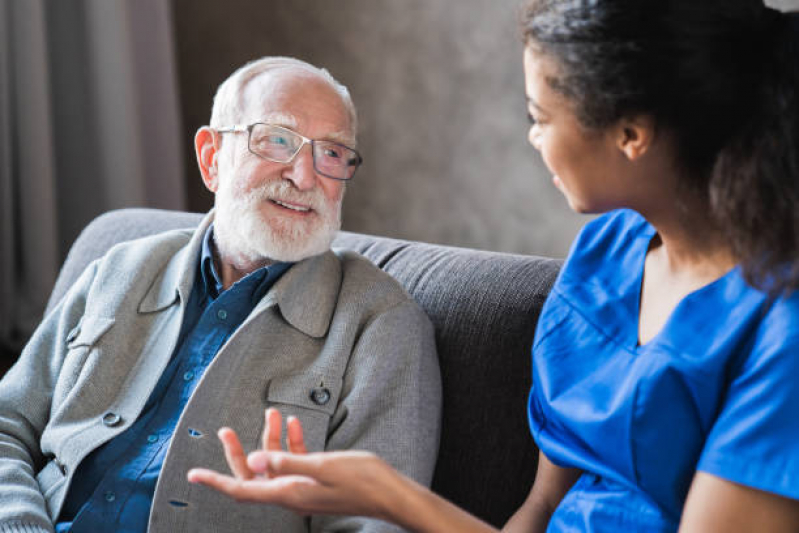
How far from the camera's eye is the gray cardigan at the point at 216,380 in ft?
4.31

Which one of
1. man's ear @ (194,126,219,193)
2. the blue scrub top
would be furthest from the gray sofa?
man's ear @ (194,126,219,193)

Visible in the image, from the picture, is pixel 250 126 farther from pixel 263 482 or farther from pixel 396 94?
pixel 396 94

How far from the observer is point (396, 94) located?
3.38m

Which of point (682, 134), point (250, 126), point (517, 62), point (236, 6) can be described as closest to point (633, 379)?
point (682, 134)

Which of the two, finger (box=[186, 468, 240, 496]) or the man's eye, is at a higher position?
the man's eye

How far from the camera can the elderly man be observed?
4.38ft

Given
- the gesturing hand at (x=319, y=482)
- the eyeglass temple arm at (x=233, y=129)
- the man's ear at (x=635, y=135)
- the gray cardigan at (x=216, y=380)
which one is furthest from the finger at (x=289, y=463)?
the eyeglass temple arm at (x=233, y=129)

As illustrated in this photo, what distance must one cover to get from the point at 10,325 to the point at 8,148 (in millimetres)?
703

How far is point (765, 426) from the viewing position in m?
0.89

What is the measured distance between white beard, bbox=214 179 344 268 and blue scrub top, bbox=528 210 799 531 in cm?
49

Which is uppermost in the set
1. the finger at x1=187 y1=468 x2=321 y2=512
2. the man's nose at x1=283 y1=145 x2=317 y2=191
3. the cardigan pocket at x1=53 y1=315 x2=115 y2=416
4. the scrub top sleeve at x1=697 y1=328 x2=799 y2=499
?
the man's nose at x1=283 y1=145 x2=317 y2=191

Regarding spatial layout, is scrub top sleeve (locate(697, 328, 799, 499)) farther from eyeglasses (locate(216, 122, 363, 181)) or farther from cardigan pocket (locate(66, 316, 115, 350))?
cardigan pocket (locate(66, 316, 115, 350))

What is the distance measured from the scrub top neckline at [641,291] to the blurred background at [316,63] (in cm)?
175

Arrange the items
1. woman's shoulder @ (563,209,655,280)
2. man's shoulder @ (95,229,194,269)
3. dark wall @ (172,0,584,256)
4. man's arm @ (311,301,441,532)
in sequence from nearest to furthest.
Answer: woman's shoulder @ (563,209,655,280) → man's arm @ (311,301,441,532) → man's shoulder @ (95,229,194,269) → dark wall @ (172,0,584,256)
